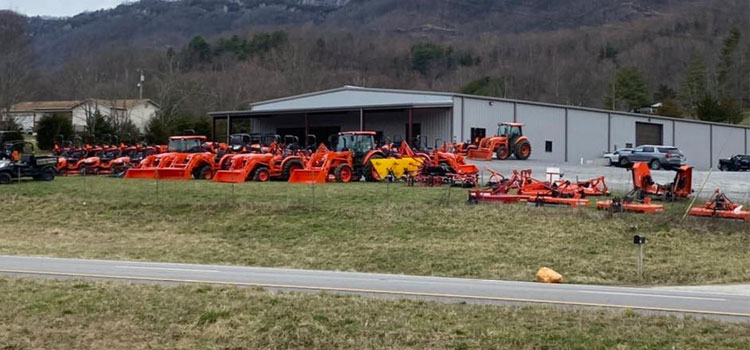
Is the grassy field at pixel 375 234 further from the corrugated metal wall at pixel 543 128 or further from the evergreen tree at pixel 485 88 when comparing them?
the evergreen tree at pixel 485 88

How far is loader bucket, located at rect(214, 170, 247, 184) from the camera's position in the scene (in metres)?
36.3

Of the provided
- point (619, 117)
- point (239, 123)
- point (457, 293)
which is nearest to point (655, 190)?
point (457, 293)

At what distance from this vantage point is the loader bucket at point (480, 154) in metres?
50.1

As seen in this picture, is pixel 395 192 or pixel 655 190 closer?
pixel 655 190

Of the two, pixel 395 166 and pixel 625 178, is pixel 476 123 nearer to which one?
pixel 625 178

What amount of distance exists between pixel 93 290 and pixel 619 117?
60.1m

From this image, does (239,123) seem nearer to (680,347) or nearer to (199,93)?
(199,93)

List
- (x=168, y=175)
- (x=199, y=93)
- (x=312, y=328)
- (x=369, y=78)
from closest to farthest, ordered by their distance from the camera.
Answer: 1. (x=312, y=328)
2. (x=168, y=175)
3. (x=199, y=93)
4. (x=369, y=78)

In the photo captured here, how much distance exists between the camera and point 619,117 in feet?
221

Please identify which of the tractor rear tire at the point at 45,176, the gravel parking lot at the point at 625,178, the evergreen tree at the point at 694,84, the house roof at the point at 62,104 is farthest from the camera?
the evergreen tree at the point at 694,84

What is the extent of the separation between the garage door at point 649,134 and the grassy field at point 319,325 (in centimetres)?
6083

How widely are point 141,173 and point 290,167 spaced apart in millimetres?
7756

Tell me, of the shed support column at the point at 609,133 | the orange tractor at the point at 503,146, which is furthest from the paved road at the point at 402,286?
the shed support column at the point at 609,133

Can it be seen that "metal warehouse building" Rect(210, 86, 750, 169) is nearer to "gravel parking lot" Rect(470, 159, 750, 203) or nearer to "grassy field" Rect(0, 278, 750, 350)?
"gravel parking lot" Rect(470, 159, 750, 203)
